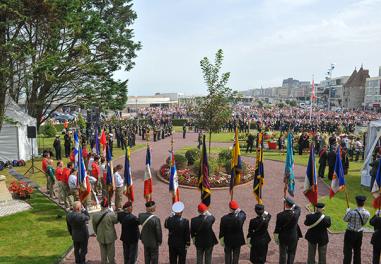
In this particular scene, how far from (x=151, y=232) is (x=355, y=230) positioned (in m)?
5.00

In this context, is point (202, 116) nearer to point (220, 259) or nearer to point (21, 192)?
point (21, 192)

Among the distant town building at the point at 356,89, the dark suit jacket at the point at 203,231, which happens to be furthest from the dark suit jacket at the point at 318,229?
the distant town building at the point at 356,89

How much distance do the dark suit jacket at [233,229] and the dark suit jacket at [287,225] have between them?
96 centimetres

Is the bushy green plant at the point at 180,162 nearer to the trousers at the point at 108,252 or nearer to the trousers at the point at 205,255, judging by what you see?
the trousers at the point at 108,252

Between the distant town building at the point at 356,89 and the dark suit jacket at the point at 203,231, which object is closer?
the dark suit jacket at the point at 203,231

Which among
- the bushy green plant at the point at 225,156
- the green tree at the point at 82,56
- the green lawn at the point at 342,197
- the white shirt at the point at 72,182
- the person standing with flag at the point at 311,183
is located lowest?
the green lawn at the point at 342,197

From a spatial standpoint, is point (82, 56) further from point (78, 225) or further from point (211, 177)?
point (78, 225)

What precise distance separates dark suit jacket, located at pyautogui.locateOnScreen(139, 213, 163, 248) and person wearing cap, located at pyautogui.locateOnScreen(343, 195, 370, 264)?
4.70 m

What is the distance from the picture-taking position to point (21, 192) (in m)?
15.4

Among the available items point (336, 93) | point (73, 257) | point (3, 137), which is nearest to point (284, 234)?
point (73, 257)

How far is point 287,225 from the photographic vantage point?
Answer: 349 inches

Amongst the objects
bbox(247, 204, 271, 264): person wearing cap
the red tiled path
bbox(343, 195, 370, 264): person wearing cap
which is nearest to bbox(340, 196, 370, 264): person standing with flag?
bbox(343, 195, 370, 264): person wearing cap

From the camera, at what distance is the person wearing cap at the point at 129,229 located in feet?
28.9

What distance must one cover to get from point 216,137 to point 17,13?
25933mm
